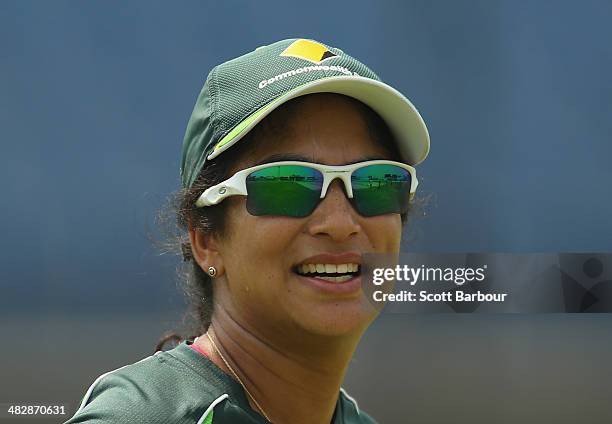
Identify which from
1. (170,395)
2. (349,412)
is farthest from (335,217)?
(349,412)

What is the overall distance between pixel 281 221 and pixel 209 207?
11 centimetres

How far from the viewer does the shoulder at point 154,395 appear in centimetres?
86

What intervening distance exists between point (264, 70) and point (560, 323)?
1.27 metres

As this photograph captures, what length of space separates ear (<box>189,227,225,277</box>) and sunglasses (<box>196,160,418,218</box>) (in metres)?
0.06

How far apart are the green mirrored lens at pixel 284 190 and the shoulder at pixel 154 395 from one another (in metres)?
0.21

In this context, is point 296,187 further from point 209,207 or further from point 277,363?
point 277,363

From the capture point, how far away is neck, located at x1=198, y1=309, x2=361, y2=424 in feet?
3.32

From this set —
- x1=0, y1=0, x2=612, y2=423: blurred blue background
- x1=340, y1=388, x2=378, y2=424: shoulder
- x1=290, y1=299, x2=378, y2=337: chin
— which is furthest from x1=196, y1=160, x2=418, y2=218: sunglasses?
x1=0, y1=0, x2=612, y2=423: blurred blue background

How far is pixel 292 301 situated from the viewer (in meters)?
0.96

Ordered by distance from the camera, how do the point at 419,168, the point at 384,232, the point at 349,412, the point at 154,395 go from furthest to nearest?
the point at 419,168
the point at 349,412
the point at 384,232
the point at 154,395

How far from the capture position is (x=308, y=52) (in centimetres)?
101

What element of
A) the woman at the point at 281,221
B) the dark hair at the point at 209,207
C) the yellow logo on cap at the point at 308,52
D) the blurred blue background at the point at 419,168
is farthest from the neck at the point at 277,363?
the blurred blue background at the point at 419,168

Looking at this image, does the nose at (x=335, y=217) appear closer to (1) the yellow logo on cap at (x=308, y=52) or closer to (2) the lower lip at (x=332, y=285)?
(2) the lower lip at (x=332, y=285)

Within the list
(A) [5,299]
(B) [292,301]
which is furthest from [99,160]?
(B) [292,301]
